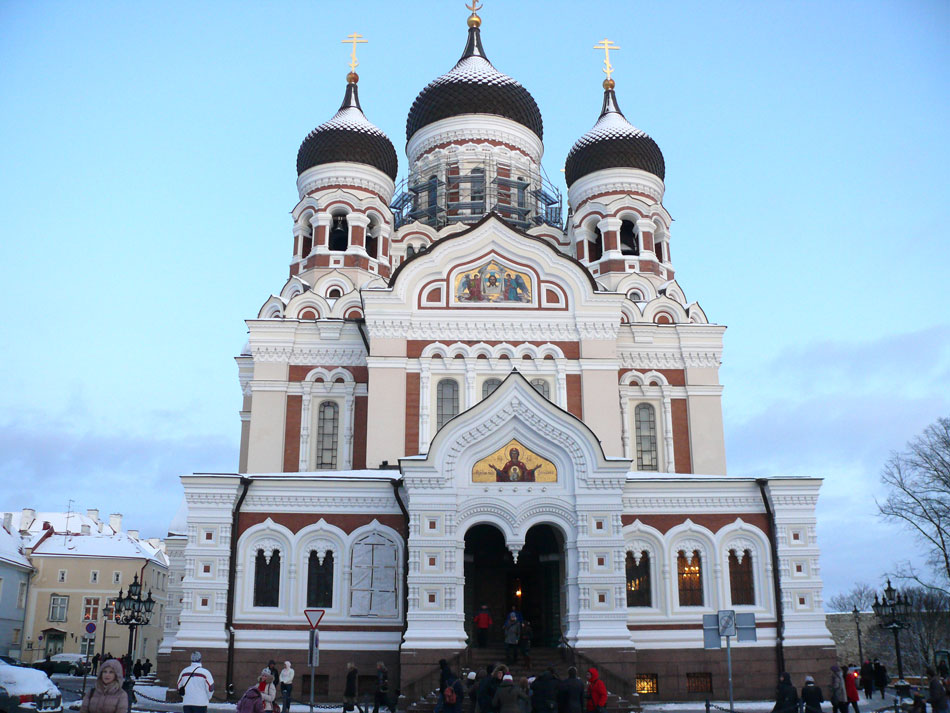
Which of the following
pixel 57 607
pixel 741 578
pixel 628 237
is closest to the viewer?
pixel 741 578

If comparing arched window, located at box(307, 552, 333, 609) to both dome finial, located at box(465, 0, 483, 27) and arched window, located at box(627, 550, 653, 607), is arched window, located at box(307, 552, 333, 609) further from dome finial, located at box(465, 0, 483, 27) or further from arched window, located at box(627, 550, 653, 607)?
dome finial, located at box(465, 0, 483, 27)

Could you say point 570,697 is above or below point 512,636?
below

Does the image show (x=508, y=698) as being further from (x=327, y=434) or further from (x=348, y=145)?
(x=348, y=145)

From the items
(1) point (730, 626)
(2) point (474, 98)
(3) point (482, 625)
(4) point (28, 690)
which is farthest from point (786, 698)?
(2) point (474, 98)

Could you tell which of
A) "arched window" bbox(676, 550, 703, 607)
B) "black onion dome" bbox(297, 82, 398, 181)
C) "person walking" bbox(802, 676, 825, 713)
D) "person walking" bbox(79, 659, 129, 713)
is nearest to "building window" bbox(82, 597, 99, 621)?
"black onion dome" bbox(297, 82, 398, 181)

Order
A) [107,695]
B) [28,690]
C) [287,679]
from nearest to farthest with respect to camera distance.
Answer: [107,695]
[28,690]
[287,679]

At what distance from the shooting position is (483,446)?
19.5m

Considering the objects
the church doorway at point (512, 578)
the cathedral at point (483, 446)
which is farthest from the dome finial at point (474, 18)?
the church doorway at point (512, 578)

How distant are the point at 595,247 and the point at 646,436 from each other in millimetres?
7717

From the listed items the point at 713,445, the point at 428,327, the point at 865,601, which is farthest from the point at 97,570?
the point at 865,601

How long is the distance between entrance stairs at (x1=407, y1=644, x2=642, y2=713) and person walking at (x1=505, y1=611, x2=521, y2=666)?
12cm

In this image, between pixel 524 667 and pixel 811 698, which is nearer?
pixel 811 698

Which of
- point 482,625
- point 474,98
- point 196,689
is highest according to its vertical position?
point 474,98

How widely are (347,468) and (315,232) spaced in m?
8.87
